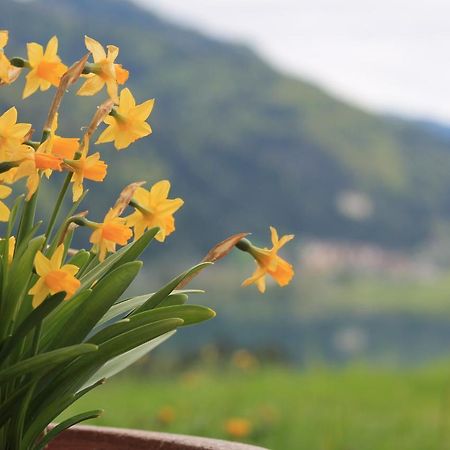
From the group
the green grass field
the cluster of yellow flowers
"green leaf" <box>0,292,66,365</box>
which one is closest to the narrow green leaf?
the cluster of yellow flowers

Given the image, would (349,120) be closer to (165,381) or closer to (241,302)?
(241,302)

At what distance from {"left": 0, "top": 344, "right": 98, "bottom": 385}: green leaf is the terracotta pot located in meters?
0.26

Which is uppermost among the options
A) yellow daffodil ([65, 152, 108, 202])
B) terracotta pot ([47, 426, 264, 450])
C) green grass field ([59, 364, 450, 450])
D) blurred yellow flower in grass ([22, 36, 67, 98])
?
blurred yellow flower in grass ([22, 36, 67, 98])

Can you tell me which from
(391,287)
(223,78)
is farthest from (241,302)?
(223,78)

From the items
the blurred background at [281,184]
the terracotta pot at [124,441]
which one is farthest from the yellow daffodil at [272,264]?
the blurred background at [281,184]

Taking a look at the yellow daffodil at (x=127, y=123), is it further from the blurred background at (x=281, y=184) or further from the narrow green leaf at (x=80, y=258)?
the blurred background at (x=281, y=184)

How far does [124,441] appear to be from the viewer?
1125 millimetres

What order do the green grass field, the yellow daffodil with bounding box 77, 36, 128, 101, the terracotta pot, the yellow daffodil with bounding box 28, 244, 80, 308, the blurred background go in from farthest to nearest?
the blurred background, the green grass field, the terracotta pot, the yellow daffodil with bounding box 77, 36, 128, 101, the yellow daffodil with bounding box 28, 244, 80, 308

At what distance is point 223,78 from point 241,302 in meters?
21.5

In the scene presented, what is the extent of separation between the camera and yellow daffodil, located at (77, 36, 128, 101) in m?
0.93

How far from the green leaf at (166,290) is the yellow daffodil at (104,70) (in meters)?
0.21

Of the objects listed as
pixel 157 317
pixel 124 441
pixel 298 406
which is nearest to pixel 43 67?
pixel 157 317

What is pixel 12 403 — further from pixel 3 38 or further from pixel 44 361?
pixel 3 38

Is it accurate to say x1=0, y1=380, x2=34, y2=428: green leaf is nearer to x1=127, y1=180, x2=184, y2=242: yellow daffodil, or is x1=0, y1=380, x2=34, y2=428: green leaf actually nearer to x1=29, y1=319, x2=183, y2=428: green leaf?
x1=29, y1=319, x2=183, y2=428: green leaf
